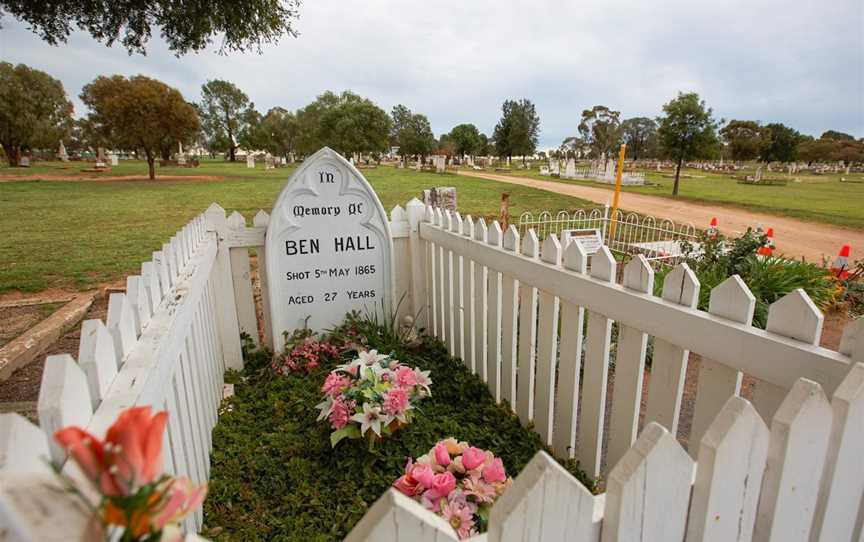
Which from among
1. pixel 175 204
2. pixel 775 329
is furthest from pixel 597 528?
pixel 175 204

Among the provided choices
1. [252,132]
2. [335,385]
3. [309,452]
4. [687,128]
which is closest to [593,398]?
[335,385]

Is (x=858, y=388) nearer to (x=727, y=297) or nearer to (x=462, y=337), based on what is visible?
(x=727, y=297)

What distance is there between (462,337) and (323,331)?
1215 mm

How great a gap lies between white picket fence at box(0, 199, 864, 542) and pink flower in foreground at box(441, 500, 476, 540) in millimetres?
684

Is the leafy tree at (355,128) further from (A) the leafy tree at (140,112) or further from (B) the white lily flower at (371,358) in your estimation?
(B) the white lily flower at (371,358)

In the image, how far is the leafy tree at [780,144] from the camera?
178 ft

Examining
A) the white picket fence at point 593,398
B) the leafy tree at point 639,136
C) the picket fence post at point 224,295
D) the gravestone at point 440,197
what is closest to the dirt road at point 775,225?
the gravestone at point 440,197

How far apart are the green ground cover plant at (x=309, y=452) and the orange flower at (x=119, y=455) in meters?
1.56

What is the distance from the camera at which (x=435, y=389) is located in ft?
10.9

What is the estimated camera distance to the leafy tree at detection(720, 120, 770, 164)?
52312 mm

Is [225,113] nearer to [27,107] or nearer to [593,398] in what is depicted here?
[27,107]

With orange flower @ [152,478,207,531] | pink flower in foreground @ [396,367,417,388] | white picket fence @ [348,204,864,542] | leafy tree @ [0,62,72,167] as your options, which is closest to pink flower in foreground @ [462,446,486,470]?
white picket fence @ [348,204,864,542]

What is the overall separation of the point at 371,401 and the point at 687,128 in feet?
70.9

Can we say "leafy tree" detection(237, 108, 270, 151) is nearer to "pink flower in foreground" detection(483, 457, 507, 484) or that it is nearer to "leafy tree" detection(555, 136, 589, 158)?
"leafy tree" detection(555, 136, 589, 158)
